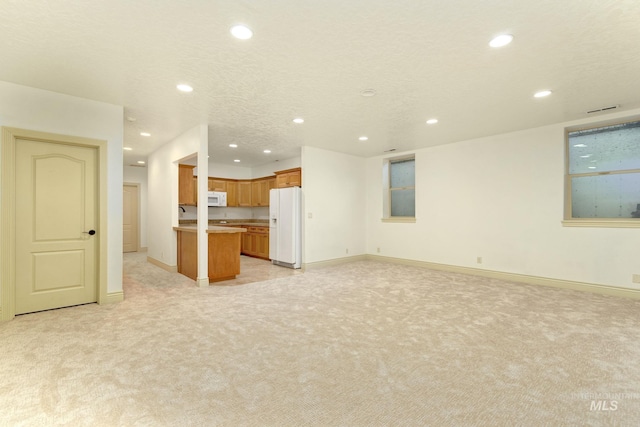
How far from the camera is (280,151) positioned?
6.91 meters

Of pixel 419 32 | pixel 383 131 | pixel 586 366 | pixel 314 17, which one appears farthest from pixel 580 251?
pixel 314 17

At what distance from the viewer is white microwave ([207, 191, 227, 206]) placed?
814cm

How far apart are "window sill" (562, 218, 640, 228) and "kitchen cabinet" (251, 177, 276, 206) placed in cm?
645

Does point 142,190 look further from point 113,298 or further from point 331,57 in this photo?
point 331,57

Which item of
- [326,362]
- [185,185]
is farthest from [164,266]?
[326,362]

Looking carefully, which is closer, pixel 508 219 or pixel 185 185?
pixel 508 219

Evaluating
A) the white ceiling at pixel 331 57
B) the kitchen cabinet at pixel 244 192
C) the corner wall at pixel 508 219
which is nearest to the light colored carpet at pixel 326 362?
the corner wall at pixel 508 219

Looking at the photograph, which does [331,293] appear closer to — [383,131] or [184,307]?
[184,307]

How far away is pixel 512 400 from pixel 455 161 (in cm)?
495

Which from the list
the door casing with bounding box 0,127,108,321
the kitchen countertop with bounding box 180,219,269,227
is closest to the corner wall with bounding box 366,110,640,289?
the kitchen countertop with bounding box 180,219,269,227

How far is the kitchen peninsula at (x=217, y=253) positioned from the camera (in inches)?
199

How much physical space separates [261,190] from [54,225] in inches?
208

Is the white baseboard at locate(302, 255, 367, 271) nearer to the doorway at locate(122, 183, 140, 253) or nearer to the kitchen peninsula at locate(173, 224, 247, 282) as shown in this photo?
the kitchen peninsula at locate(173, 224, 247, 282)

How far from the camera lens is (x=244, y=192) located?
9000mm
